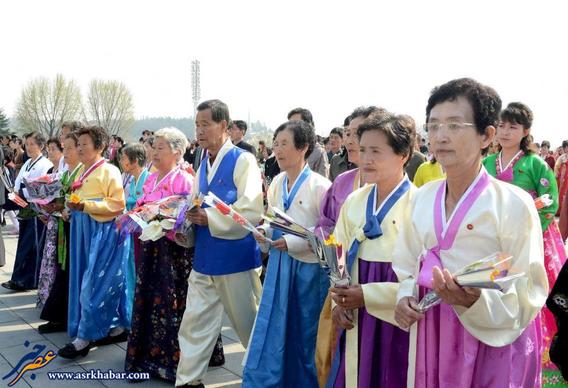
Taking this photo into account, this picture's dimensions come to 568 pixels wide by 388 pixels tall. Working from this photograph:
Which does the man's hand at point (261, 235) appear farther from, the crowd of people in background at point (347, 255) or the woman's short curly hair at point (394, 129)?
the woman's short curly hair at point (394, 129)

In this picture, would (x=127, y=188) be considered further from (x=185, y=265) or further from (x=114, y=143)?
(x=114, y=143)

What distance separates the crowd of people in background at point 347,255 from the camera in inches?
77.5

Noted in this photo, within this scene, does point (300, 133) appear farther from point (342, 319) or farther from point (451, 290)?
point (451, 290)

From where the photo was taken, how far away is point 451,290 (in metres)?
1.78

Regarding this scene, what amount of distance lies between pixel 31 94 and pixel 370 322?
5420cm

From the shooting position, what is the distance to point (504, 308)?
6.07 feet

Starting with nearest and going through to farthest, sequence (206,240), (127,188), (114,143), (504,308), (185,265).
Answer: (504,308), (206,240), (185,265), (127,188), (114,143)

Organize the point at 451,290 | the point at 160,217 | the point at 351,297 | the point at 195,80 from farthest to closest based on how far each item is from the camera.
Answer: the point at 195,80
the point at 160,217
the point at 351,297
the point at 451,290

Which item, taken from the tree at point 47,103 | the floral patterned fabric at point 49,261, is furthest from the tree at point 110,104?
the floral patterned fabric at point 49,261

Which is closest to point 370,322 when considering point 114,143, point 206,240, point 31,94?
point 206,240

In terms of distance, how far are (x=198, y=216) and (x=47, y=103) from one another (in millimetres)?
52080

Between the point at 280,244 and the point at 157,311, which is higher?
the point at 280,244

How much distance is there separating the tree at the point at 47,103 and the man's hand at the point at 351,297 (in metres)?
51.7

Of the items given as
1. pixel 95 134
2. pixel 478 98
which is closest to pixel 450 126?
pixel 478 98
